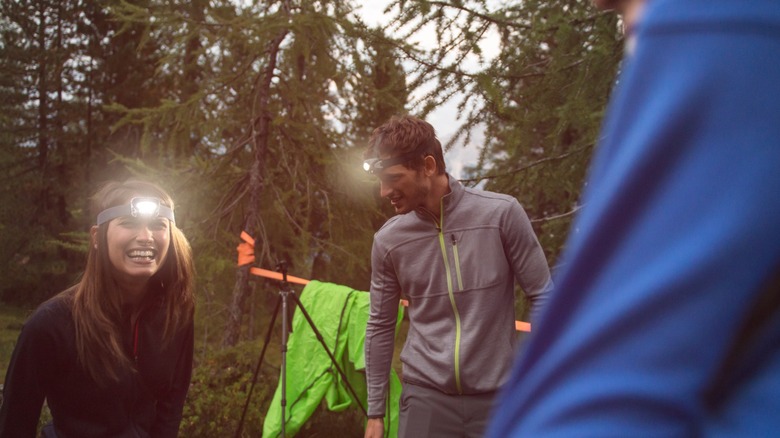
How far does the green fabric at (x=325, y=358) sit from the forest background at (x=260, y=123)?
114cm

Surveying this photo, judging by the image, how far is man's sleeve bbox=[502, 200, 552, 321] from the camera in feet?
9.27

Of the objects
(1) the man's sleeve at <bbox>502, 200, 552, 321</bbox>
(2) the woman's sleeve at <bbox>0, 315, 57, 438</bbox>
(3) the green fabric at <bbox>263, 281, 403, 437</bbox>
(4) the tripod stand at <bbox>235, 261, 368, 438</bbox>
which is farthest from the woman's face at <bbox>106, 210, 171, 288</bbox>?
(3) the green fabric at <bbox>263, 281, 403, 437</bbox>

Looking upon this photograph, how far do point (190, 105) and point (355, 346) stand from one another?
3.86 m

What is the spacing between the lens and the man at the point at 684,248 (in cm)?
38

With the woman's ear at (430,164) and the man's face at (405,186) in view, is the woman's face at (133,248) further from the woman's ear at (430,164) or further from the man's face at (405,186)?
the woman's ear at (430,164)

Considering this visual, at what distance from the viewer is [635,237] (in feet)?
1.32

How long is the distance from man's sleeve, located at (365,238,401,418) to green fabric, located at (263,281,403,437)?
195 cm

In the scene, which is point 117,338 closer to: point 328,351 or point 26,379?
point 26,379

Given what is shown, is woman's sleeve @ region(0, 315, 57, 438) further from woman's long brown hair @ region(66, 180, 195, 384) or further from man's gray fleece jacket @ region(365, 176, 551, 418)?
man's gray fleece jacket @ region(365, 176, 551, 418)

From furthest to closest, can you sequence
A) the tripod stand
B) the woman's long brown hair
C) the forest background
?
the tripod stand < the forest background < the woman's long brown hair

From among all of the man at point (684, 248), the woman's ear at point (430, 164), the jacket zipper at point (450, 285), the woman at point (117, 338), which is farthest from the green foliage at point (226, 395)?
the man at point (684, 248)

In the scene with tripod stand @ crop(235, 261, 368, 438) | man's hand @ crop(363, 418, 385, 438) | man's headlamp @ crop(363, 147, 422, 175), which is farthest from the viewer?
tripod stand @ crop(235, 261, 368, 438)

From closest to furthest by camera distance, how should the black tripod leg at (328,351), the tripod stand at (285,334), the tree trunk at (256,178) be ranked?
the tripod stand at (285,334) < the black tripod leg at (328,351) < the tree trunk at (256,178)

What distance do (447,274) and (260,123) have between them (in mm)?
5305
